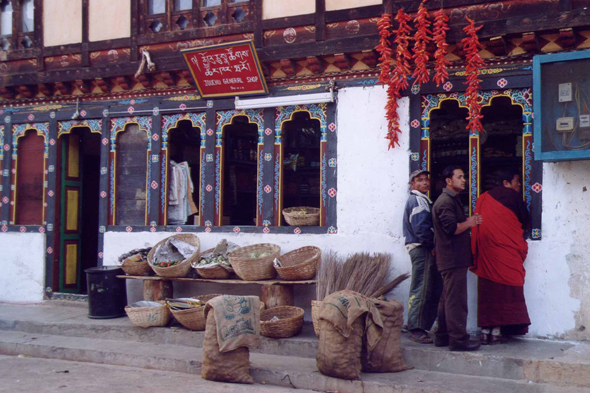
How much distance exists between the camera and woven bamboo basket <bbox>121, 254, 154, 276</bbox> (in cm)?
783

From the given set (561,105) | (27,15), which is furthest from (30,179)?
(561,105)

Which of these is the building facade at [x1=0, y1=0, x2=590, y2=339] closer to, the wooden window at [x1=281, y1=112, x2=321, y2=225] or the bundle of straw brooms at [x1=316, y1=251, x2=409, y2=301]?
the wooden window at [x1=281, y1=112, x2=321, y2=225]

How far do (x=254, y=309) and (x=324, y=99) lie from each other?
2728mm

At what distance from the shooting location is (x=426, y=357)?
5.89m

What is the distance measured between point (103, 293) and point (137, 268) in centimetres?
55

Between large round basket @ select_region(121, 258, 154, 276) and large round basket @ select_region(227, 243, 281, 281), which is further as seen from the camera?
large round basket @ select_region(121, 258, 154, 276)

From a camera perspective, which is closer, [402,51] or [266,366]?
[266,366]

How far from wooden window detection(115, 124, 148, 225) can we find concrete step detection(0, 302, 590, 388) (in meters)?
1.53

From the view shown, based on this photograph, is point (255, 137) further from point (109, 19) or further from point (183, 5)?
point (109, 19)

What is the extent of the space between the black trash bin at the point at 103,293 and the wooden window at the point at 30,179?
193cm

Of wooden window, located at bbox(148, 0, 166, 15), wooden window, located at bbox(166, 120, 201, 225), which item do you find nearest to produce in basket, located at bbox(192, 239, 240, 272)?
wooden window, located at bbox(166, 120, 201, 225)

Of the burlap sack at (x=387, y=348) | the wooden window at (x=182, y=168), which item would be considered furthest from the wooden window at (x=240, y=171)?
the burlap sack at (x=387, y=348)

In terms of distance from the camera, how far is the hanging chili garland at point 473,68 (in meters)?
6.44

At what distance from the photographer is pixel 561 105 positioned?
6094 mm
